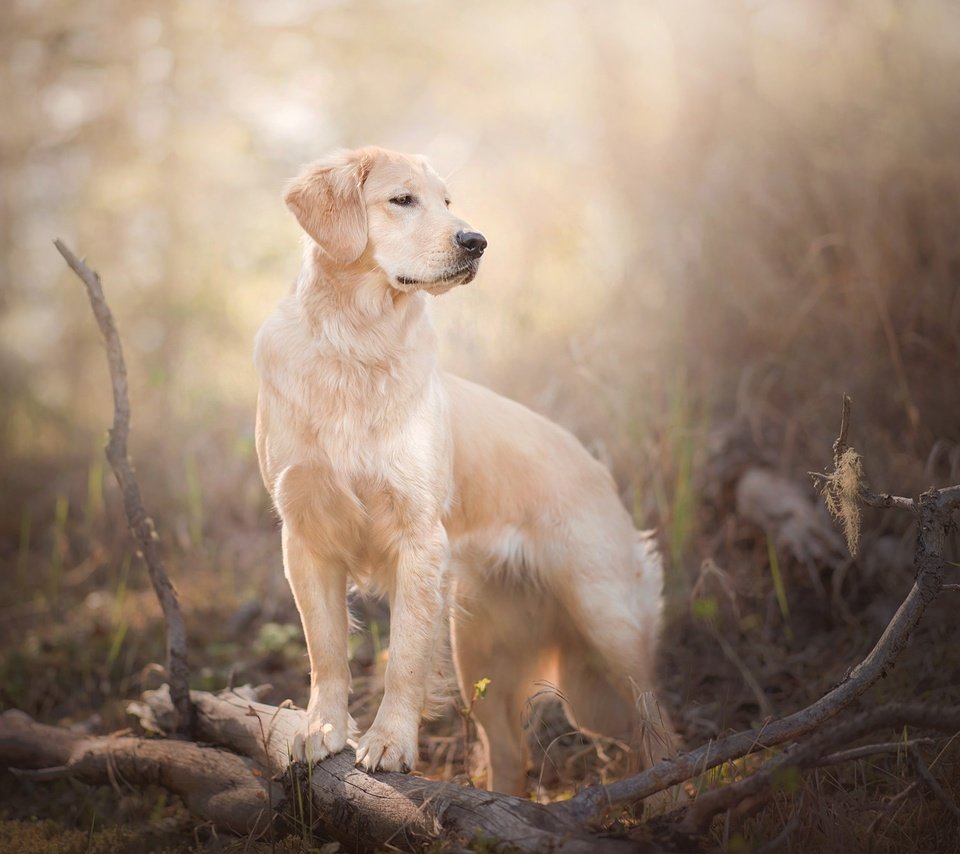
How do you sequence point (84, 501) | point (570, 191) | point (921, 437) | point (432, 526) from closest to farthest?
point (432, 526)
point (921, 437)
point (84, 501)
point (570, 191)

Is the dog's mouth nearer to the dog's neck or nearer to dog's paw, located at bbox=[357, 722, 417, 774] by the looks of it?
the dog's neck

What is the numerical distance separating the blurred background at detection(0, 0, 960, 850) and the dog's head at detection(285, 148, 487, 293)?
1.13m

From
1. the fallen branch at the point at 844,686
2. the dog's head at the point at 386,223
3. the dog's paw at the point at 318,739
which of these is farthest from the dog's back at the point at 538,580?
the fallen branch at the point at 844,686

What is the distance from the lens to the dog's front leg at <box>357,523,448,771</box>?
2457 millimetres

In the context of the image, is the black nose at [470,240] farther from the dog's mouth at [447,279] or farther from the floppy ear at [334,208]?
the floppy ear at [334,208]

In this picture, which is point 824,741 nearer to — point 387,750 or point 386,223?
point 387,750

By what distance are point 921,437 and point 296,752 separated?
11.8 ft

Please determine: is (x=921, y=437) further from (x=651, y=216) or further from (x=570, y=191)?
(x=570, y=191)

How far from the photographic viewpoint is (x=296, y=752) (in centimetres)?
245

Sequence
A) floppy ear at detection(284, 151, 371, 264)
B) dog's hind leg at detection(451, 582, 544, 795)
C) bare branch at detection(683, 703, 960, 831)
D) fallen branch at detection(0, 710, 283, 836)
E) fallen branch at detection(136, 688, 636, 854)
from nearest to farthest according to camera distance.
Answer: bare branch at detection(683, 703, 960, 831) < fallen branch at detection(136, 688, 636, 854) < fallen branch at detection(0, 710, 283, 836) < floppy ear at detection(284, 151, 371, 264) < dog's hind leg at detection(451, 582, 544, 795)

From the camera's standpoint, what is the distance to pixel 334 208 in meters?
2.78

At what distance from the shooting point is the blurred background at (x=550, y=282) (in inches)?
172

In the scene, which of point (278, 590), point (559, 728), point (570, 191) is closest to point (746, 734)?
point (559, 728)

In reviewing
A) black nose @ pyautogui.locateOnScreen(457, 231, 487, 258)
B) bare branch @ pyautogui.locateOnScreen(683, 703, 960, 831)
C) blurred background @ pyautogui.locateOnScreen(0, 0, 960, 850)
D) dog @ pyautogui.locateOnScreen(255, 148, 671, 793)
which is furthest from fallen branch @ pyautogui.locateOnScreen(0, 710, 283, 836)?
black nose @ pyautogui.locateOnScreen(457, 231, 487, 258)
